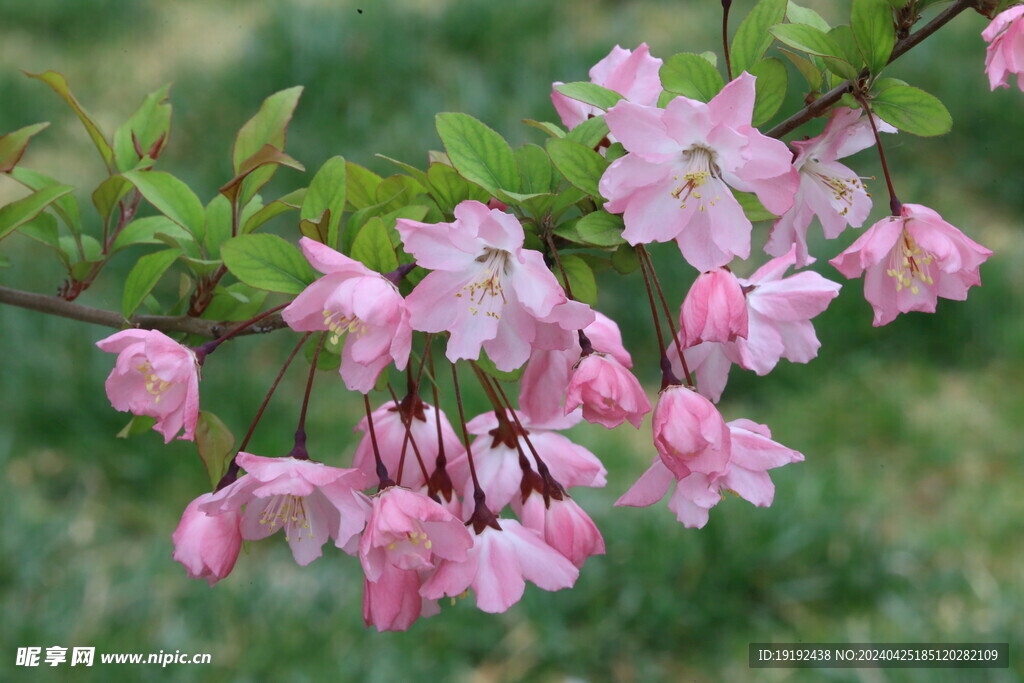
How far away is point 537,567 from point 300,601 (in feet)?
5.06

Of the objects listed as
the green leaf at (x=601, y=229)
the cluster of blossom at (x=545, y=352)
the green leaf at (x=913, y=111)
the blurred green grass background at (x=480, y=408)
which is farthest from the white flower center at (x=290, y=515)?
the blurred green grass background at (x=480, y=408)

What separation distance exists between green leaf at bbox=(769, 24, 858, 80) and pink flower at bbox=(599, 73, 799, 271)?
8 cm

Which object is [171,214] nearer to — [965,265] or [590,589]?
[965,265]

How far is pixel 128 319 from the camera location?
877 millimetres

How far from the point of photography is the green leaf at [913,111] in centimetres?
72

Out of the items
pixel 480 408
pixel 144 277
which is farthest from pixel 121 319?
pixel 480 408

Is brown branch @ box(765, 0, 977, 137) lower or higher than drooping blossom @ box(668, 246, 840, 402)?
higher

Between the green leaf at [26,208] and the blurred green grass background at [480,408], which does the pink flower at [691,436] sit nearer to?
the green leaf at [26,208]

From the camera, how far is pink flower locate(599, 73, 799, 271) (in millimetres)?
653

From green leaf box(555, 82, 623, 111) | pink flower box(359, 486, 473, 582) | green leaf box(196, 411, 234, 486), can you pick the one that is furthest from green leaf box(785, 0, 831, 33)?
green leaf box(196, 411, 234, 486)

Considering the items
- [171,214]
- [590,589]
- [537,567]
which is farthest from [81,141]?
[537,567]

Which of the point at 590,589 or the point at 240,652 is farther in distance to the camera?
the point at 590,589

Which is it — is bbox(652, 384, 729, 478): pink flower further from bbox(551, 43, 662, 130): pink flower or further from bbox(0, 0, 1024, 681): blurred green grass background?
bbox(0, 0, 1024, 681): blurred green grass background

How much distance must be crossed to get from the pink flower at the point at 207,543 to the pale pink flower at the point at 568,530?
248 mm
